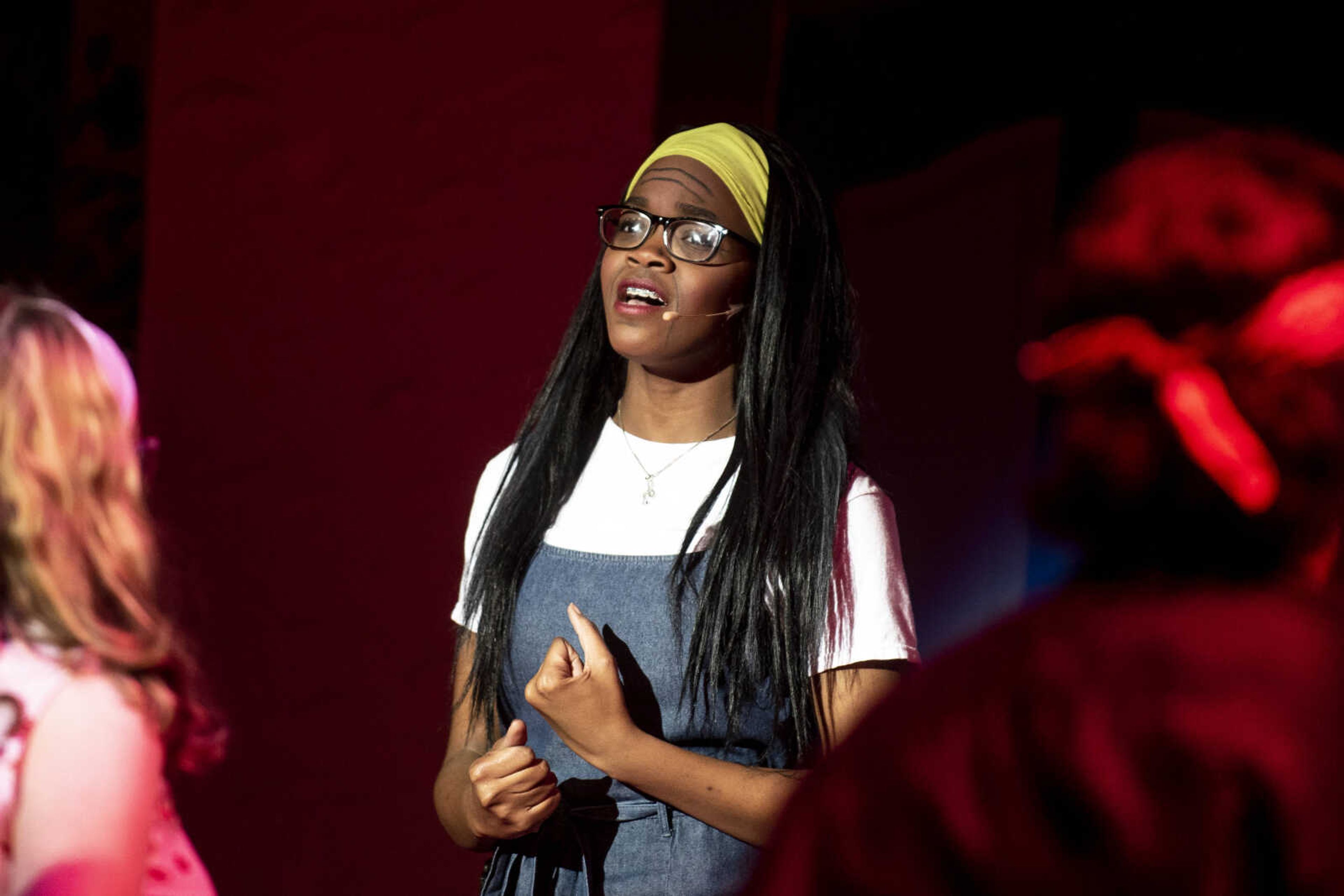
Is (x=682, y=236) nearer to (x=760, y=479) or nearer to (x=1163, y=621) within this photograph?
(x=760, y=479)

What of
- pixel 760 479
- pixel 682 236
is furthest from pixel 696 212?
pixel 760 479

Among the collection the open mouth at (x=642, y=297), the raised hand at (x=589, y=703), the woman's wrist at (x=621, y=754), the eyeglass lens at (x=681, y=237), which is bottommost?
the woman's wrist at (x=621, y=754)

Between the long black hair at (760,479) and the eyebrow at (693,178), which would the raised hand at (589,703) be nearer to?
the long black hair at (760,479)

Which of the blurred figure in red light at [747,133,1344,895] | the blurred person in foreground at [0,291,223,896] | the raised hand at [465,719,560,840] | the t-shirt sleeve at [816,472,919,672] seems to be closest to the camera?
the blurred figure in red light at [747,133,1344,895]

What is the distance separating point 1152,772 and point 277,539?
2392 millimetres

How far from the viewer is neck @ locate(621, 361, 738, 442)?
1.99 metres

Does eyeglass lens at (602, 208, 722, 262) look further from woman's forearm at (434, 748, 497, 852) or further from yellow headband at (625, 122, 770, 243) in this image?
woman's forearm at (434, 748, 497, 852)

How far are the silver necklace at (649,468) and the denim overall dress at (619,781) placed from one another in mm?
105

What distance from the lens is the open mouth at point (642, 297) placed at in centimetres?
192

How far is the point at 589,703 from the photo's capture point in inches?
66.1

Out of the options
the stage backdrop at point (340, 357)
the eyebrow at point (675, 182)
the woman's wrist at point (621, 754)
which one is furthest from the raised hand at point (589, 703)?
the stage backdrop at point (340, 357)

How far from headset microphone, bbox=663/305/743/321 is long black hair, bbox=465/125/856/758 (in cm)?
3

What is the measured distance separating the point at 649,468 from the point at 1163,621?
1.19m

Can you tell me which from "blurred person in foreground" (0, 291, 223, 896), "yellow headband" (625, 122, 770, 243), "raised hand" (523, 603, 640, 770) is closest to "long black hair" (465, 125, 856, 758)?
"yellow headband" (625, 122, 770, 243)
